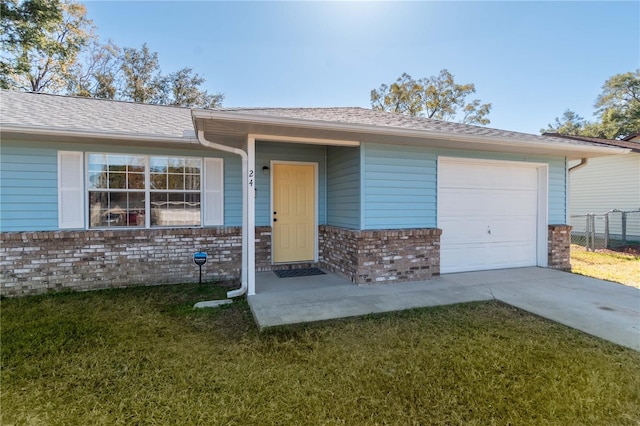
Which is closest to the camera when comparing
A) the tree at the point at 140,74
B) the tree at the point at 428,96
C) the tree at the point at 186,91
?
the tree at the point at 140,74

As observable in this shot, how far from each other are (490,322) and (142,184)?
587cm

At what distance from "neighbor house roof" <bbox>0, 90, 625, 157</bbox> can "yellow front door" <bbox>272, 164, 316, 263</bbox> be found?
1418mm

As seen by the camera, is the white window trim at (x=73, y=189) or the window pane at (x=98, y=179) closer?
the white window trim at (x=73, y=189)

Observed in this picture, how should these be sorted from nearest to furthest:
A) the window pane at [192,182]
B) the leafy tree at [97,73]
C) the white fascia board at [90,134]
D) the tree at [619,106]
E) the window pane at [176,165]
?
the white fascia board at [90,134] → the window pane at [176,165] → the window pane at [192,182] → the leafy tree at [97,73] → the tree at [619,106]

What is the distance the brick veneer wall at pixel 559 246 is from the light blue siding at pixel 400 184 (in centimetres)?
242

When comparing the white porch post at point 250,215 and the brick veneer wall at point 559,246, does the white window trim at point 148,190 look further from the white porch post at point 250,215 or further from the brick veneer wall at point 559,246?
the brick veneer wall at point 559,246

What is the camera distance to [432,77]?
2173 centimetres

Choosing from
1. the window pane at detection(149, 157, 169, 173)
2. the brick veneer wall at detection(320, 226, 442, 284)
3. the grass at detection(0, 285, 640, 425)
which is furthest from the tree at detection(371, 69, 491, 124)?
the grass at detection(0, 285, 640, 425)

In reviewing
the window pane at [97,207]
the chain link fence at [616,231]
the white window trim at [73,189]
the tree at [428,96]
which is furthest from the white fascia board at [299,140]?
the tree at [428,96]

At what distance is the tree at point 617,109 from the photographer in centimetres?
2303

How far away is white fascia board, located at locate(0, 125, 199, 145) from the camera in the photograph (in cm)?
461

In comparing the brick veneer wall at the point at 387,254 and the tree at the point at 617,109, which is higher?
the tree at the point at 617,109

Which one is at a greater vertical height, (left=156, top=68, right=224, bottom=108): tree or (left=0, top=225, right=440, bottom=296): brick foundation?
(left=156, top=68, right=224, bottom=108): tree

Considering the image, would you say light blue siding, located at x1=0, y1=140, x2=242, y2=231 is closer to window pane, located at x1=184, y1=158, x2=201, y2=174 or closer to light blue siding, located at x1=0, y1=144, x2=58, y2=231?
light blue siding, located at x1=0, y1=144, x2=58, y2=231
